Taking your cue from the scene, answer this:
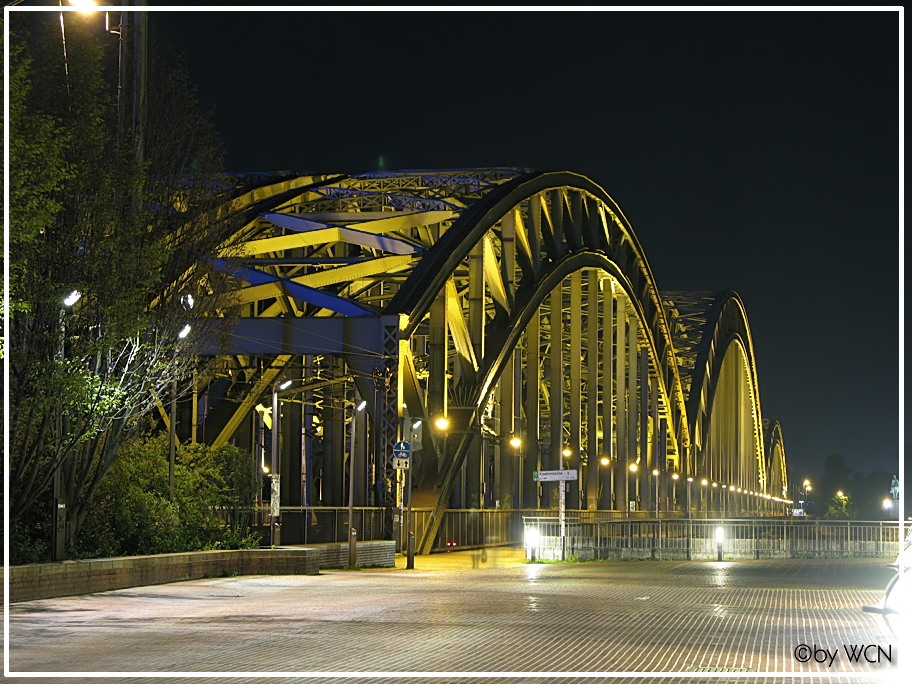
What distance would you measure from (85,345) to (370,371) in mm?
13976

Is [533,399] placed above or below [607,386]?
below

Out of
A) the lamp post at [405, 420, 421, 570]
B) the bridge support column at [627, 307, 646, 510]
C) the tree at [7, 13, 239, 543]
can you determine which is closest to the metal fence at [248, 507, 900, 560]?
the lamp post at [405, 420, 421, 570]

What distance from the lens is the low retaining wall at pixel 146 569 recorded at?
59.0 ft

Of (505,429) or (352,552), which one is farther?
(505,429)

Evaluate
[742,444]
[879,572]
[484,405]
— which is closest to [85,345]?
[879,572]

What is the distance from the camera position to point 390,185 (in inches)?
1746

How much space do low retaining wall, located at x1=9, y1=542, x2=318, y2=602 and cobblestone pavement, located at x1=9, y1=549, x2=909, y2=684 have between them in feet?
1.17

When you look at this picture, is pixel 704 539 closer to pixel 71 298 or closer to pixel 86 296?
pixel 86 296

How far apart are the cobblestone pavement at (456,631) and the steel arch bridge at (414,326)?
7.69 metres

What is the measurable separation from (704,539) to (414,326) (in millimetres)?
10975

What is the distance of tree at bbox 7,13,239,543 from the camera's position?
19.7 meters

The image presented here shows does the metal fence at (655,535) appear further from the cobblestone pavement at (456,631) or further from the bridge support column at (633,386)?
the bridge support column at (633,386)

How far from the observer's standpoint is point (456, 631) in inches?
570

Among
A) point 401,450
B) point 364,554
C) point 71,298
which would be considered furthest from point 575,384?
point 71,298
